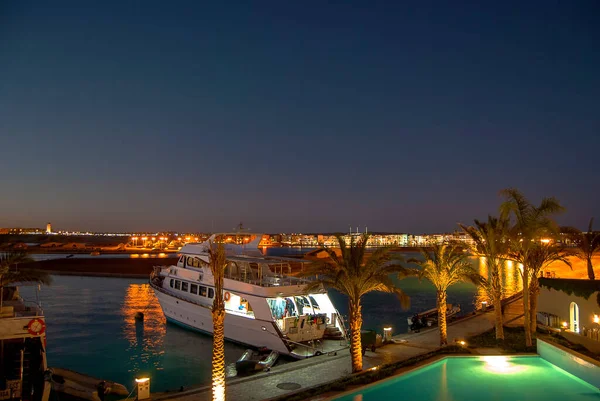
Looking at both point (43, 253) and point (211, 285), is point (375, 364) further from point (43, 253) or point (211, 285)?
point (43, 253)

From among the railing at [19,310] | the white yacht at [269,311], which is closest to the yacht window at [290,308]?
the white yacht at [269,311]

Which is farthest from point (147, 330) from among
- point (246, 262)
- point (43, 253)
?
point (43, 253)

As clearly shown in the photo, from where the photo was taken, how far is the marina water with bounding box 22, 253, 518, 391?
1958 cm

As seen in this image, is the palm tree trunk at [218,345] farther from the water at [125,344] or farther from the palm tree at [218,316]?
the water at [125,344]

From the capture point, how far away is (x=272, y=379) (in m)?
13.7

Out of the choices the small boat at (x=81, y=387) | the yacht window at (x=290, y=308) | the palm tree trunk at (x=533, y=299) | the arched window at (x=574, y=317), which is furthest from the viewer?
the yacht window at (x=290, y=308)

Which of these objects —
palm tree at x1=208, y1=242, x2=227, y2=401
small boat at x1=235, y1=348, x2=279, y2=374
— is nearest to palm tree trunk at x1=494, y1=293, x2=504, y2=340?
small boat at x1=235, y1=348, x2=279, y2=374

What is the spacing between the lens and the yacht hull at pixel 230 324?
19.6 metres

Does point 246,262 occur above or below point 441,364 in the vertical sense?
above

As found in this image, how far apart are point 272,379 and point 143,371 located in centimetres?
875

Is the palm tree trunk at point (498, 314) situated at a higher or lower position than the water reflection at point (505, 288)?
higher

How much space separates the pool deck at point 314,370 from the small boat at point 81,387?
12.7ft

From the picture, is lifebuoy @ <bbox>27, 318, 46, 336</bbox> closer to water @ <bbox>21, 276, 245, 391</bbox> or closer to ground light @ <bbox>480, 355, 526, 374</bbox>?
water @ <bbox>21, 276, 245, 391</bbox>

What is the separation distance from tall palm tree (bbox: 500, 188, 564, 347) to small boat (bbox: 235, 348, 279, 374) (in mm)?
10534
